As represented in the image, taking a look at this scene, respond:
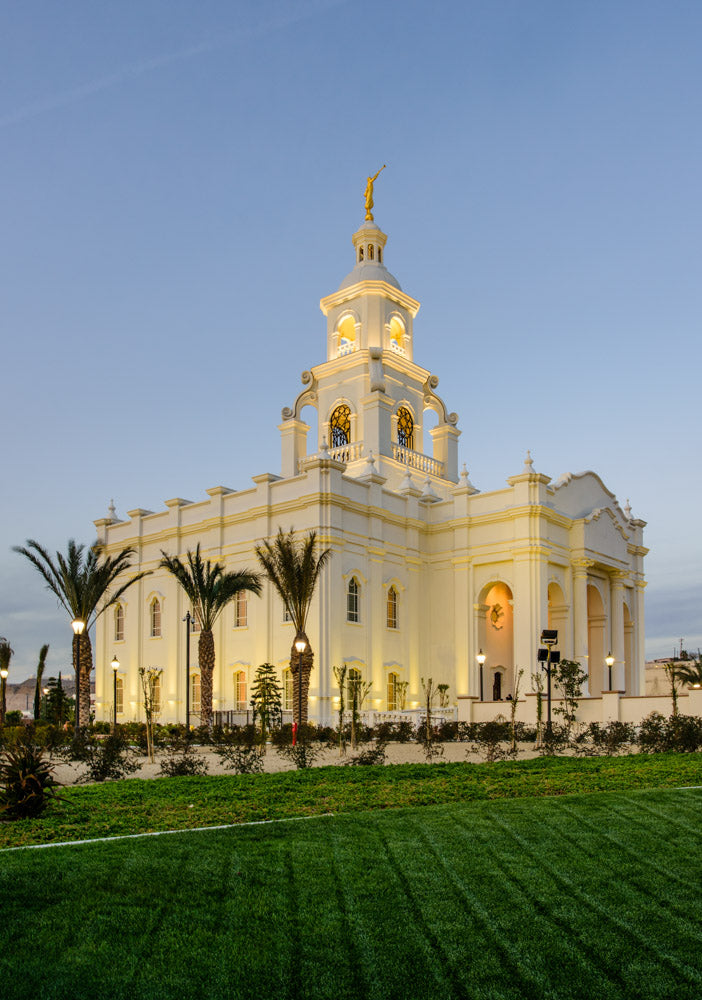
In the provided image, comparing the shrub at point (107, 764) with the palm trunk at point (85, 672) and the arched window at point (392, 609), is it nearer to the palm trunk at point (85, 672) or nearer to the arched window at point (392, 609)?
the palm trunk at point (85, 672)

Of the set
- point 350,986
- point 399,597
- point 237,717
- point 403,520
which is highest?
point 403,520

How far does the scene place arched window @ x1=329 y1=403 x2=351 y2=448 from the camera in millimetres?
45156

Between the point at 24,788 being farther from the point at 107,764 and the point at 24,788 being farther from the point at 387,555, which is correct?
the point at 387,555

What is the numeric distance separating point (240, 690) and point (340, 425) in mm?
14439

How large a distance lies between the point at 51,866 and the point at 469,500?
3232cm

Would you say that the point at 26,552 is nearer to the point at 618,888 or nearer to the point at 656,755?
the point at 656,755

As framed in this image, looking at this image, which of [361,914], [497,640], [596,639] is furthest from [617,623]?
[361,914]

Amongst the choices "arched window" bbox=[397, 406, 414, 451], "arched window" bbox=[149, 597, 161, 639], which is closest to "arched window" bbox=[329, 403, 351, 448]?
"arched window" bbox=[397, 406, 414, 451]

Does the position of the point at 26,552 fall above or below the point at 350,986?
above

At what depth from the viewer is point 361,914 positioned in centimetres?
717

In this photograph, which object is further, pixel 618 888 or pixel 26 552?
pixel 26 552

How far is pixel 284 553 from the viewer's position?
29906 mm

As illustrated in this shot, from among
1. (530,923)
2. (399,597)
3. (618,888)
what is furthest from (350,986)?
(399,597)

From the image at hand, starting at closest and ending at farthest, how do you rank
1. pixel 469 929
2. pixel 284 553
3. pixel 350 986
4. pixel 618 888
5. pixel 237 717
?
pixel 350 986 < pixel 469 929 < pixel 618 888 < pixel 284 553 < pixel 237 717
